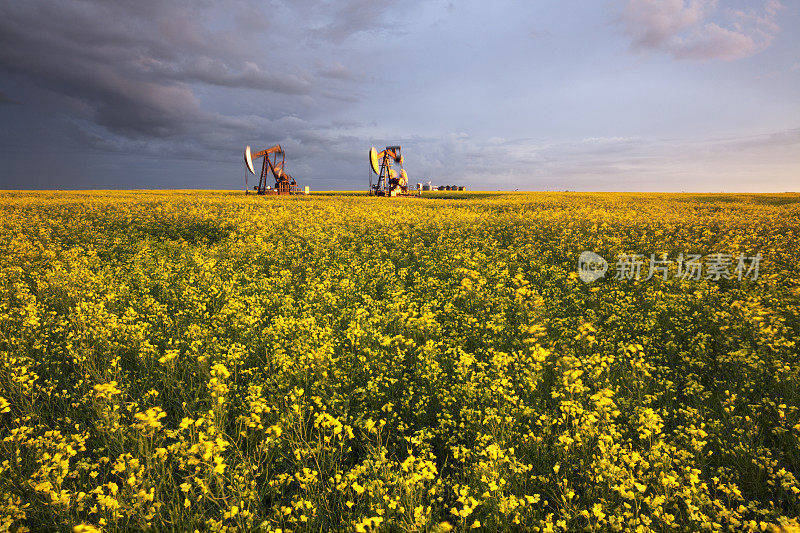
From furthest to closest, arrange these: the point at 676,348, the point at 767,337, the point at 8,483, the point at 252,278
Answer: the point at 252,278, the point at 676,348, the point at 767,337, the point at 8,483

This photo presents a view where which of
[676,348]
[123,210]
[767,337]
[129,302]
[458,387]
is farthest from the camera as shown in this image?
[123,210]

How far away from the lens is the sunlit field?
3254 mm

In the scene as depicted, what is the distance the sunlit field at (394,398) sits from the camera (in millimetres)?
3254

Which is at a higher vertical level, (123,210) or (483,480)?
(123,210)

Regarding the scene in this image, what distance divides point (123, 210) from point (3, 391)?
23052mm

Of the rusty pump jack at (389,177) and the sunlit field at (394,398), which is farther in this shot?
the rusty pump jack at (389,177)

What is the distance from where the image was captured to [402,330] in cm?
646

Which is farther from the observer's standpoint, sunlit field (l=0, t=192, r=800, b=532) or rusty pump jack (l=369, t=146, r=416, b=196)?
rusty pump jack (l=369, t=146, r=416, b=196)

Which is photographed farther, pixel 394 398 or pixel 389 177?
pixel 389 177

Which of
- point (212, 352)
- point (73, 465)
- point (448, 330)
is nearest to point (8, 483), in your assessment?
point (73, 465)

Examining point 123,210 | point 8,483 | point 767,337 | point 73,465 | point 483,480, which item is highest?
point 123,210

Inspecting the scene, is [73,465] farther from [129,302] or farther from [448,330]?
[448,330]

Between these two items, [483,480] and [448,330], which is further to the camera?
[448,330]

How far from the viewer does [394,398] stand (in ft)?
16.6
